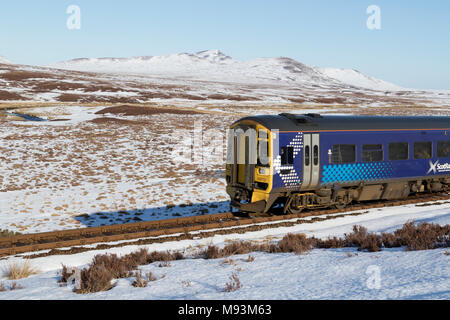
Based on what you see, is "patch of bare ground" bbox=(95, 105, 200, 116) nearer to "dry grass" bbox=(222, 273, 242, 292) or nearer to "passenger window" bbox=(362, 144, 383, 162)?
"passenger window" bbox=(362, 144, 383, 162)

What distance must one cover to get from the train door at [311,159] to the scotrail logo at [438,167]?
567cm

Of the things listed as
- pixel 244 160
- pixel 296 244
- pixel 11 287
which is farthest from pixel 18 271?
pixel 244 160

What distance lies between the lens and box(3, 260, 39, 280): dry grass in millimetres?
8859

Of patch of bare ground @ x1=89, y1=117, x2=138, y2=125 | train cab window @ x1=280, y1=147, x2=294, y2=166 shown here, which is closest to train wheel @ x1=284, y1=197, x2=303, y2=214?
train cab window @ x1=280, y1=147, x2=294, y2=166

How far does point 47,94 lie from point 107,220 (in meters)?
73.5

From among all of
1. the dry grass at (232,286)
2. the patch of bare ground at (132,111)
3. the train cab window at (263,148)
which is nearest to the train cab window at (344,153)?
the train cab window at (263,148)

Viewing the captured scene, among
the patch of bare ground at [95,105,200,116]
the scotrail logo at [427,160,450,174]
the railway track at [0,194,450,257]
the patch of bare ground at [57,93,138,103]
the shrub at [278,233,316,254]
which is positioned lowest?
the railway track at [0,194,450,257]

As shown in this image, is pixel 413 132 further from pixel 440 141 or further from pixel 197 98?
pixel 197 98

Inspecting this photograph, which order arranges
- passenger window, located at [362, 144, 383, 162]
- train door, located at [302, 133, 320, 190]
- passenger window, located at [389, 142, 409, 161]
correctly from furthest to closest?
passenger window, located at [389, 142, 409, 161] → passenger window, located at [362, 144, 383, 162] → train door, located at [302, 133, 320, 190]

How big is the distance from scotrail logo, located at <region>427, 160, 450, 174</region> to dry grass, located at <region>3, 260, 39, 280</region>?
14664 millimetres

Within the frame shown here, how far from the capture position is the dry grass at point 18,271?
8.86 metres

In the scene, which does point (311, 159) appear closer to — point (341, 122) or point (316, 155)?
point (316, 155)

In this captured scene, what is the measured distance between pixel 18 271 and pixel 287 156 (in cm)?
839

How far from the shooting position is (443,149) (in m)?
17.4
